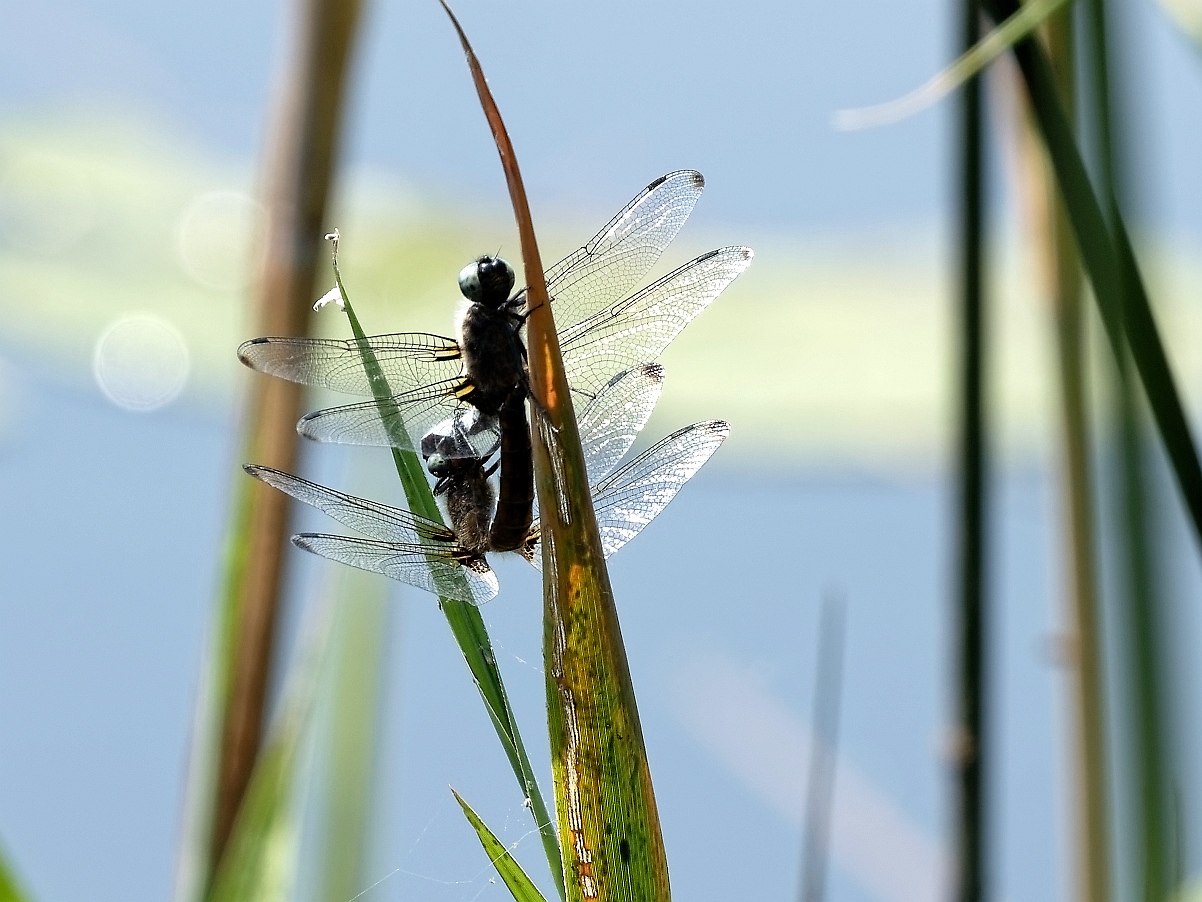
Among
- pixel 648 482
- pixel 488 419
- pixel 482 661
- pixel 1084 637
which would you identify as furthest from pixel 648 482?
pixel 1084 637

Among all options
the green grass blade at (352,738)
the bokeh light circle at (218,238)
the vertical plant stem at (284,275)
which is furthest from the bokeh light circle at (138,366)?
the green grass blade at (352,738)

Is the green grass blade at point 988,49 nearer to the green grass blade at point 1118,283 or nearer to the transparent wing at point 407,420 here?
the green grass blade at point 1118,283

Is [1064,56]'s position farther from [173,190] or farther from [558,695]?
[173,190]

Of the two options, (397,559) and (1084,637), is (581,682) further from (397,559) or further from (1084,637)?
(1084,637)

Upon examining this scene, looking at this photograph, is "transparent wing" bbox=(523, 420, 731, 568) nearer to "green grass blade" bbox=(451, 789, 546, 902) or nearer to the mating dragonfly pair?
the mating dragonfly pair

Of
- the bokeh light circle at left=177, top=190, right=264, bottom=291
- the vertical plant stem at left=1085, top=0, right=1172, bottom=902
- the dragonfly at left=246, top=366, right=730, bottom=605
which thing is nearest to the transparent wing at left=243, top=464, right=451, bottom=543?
the dragonfly at left=246, top=366, right=730, bottom=605

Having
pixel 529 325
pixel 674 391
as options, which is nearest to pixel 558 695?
pixel 529 325
